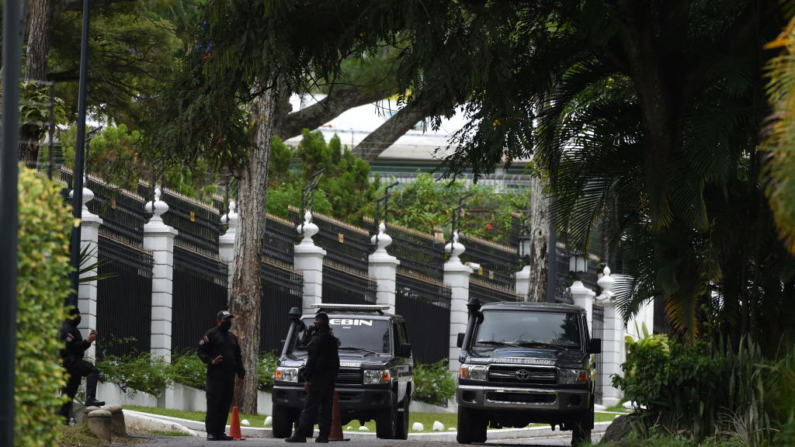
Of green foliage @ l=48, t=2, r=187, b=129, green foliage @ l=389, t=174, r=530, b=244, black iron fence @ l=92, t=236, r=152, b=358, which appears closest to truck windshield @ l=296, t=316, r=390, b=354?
black iron fence @ l=92, t=236, r=152, b=358

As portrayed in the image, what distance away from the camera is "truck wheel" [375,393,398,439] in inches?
749

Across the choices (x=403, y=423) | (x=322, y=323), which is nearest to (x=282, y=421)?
(x=403, y=423)

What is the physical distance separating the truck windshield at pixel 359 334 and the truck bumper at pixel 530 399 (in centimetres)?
214

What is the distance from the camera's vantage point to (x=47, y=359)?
8875 mm

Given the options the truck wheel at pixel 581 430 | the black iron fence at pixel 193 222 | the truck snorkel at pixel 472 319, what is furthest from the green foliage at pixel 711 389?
the black iron fence at pixel 193 222

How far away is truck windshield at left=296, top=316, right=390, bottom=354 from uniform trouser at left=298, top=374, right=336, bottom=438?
85.2 inches

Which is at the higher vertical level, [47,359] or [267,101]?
[267,101]

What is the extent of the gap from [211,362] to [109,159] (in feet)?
51.5

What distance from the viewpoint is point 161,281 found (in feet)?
78.1

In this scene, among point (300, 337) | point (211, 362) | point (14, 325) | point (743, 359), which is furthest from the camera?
point (300, 337)

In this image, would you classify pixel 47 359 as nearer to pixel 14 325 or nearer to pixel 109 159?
pixel 14 325

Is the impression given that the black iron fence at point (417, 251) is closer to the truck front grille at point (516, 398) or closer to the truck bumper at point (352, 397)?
the truck bumper at point (352, 397)

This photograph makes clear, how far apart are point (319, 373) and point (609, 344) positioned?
1950 centimetres

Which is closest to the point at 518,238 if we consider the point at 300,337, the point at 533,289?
the point at 533,289
